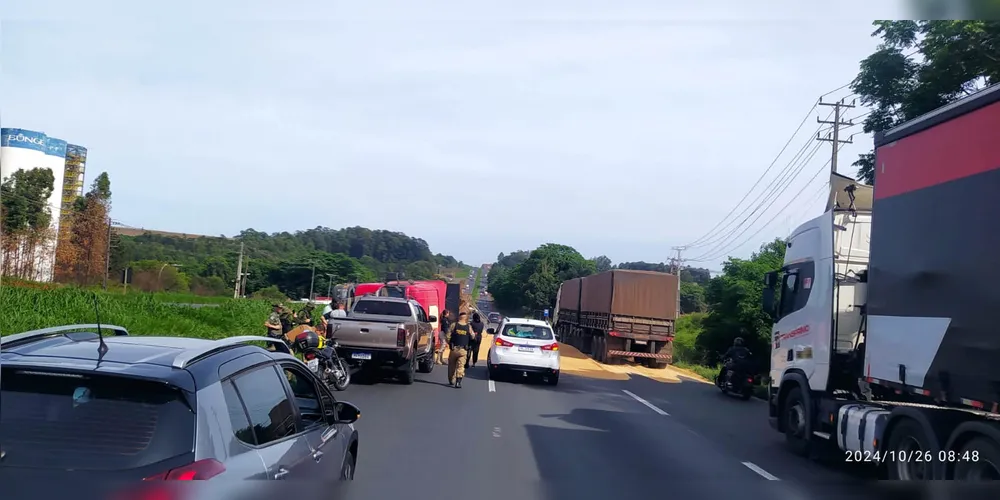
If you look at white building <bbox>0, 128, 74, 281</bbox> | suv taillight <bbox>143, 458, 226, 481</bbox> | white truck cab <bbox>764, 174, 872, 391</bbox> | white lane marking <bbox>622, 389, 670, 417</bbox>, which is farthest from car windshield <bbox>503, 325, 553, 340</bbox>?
white building <bbox>0, 128, 74, 281</bbox>

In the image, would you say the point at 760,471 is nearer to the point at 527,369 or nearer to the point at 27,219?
the point at 527,369

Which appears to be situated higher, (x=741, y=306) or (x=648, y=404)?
(x=741, y=306)

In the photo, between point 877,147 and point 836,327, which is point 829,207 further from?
point 877,147

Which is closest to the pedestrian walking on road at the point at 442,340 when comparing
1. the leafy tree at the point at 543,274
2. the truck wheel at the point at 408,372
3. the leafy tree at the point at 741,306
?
the truck wheel at the point at 408,372

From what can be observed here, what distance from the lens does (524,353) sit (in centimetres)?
1764

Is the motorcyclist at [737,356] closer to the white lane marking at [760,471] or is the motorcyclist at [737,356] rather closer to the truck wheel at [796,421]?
the truck wheel at [796,421]

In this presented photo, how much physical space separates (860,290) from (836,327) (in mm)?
519

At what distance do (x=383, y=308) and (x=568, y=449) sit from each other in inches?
338

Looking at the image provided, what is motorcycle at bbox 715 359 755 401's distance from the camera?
1766 centimetres

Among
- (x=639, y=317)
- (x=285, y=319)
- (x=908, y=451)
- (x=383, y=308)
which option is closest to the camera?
(x=908, y=451)

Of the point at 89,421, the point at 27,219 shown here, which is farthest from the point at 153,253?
the point at 89,421

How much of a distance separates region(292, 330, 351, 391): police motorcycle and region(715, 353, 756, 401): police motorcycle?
888 cm

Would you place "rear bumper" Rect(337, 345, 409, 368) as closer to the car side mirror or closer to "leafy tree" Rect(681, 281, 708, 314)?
the car side mirror

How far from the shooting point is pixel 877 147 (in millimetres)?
7660
